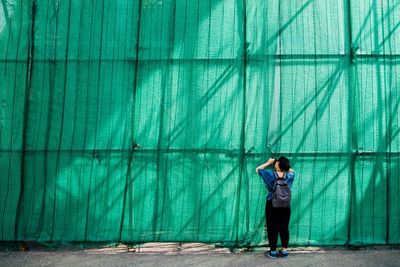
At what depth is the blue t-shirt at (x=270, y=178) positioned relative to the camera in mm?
5688

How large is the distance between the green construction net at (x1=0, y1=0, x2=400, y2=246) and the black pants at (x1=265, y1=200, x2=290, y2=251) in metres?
0.44

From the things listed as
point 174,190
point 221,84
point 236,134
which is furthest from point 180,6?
point 174,190

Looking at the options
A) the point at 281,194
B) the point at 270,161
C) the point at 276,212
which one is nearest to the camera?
the point at 281,194

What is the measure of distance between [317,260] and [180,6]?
14.9 ft

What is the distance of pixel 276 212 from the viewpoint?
5.70 meters

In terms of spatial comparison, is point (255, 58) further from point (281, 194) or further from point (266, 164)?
point (281, 194)

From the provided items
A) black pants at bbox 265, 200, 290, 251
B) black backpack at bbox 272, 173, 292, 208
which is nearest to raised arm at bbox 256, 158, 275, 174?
black backpack at bbox 272, 173, 292, 208

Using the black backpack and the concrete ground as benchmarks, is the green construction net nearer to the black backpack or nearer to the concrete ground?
the concrete ground

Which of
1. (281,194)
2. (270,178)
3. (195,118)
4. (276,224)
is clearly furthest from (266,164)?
(195,118)

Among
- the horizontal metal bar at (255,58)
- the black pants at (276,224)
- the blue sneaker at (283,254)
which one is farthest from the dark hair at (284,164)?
the horizontal metal bar at (255,58)

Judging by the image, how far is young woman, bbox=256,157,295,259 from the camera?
568 cm

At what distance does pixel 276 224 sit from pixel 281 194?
1.64 ft

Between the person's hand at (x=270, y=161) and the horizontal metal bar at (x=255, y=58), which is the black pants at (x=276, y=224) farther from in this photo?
the horizontal metal bar at (x=255, y=58)

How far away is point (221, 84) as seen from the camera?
249 inches
